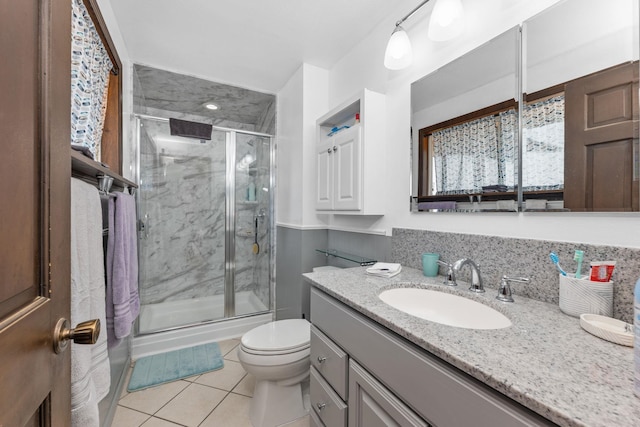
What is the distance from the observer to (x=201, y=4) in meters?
1.67

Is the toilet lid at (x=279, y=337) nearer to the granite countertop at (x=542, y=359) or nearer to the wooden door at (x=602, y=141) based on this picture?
the granite countertop at (x=542, y=359)

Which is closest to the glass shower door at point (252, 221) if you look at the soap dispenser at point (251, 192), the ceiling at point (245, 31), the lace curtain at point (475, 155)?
the soap dispenser at point (251, 192)

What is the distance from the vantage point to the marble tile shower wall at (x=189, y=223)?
2.69m

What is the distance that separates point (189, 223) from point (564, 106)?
10.1ft

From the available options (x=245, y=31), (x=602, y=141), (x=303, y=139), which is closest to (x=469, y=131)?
(x=602, y=141)

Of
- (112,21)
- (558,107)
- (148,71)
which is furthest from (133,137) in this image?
(558,107)

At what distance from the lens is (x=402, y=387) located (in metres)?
0.78

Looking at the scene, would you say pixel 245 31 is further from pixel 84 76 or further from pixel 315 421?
pixel 315 421

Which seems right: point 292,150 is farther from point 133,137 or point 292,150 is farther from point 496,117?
point 496,117

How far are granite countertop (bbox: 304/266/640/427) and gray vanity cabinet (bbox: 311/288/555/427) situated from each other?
0.04m

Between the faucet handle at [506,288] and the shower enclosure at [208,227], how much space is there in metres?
2.22

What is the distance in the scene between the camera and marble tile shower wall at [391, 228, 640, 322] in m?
0.80

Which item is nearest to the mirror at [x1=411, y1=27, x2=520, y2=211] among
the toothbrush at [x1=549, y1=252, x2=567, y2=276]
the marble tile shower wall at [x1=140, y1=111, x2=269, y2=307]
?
the toothbrush at [x1=549, y1=252, x2=567, y2=276]

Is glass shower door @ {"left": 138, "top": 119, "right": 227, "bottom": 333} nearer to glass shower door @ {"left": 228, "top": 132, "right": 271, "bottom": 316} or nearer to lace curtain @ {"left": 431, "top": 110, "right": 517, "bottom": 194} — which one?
glass shower door @ {"left": 228, "top": 132, "right": 271, "bottom": 316}
